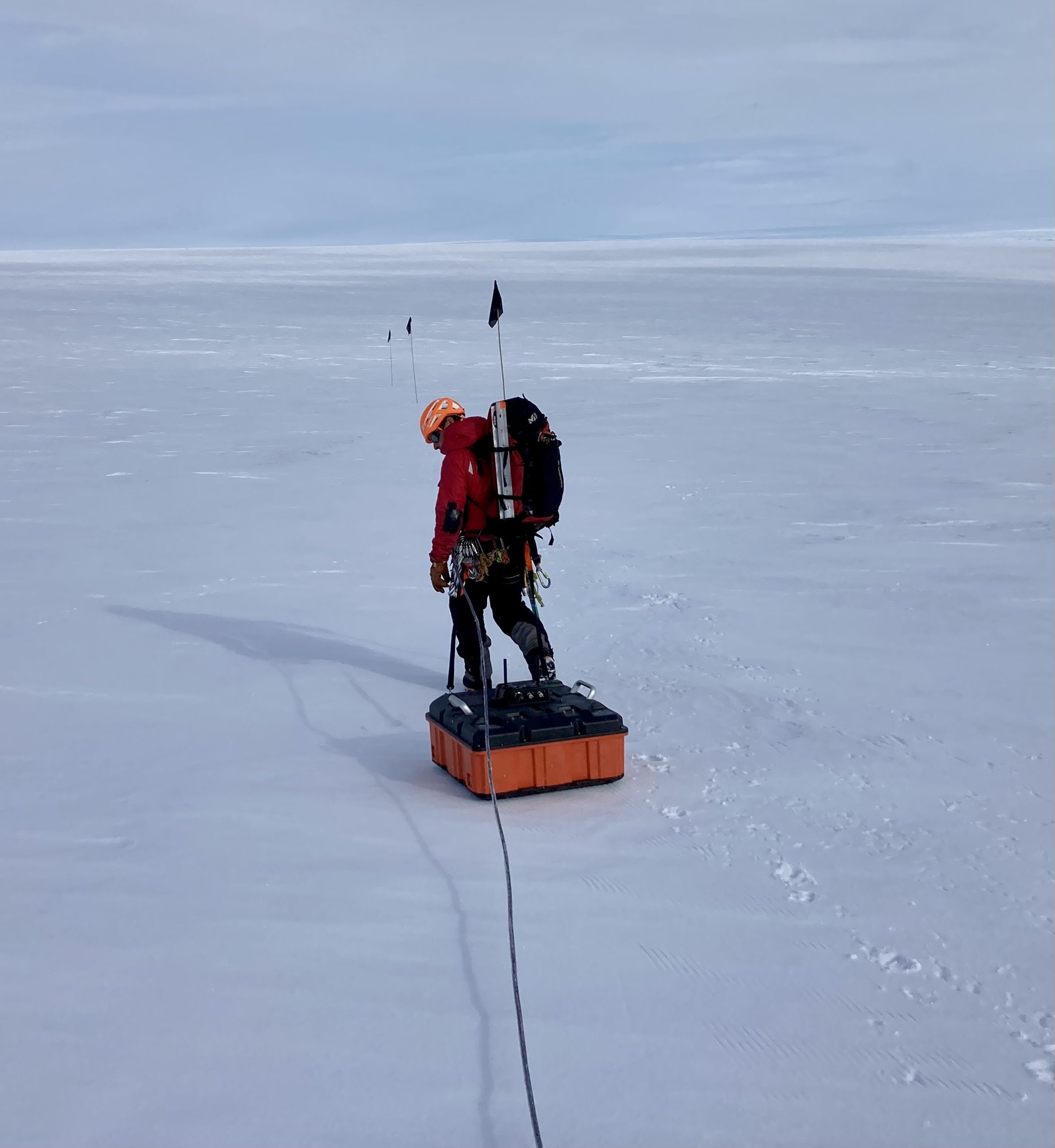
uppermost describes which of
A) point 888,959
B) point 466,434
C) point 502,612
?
point 466,434

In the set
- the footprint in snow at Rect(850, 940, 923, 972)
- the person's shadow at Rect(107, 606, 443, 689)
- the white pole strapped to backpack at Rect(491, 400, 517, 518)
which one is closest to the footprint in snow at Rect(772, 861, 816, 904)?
the footprint in snow at Rect(850, 940, 923, 972)

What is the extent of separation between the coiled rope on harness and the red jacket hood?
1.55 feet

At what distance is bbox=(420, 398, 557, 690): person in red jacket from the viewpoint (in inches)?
180

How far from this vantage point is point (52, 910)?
11.8 feet

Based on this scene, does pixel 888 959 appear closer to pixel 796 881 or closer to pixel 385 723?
pixel 796 881

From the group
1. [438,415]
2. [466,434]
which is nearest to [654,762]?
[466,434]

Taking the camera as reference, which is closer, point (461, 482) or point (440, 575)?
point (461, 482)

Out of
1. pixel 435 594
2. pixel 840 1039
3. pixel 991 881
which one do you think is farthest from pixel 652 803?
pixel 435 594

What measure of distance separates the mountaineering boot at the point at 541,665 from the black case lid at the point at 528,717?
0.28 ft

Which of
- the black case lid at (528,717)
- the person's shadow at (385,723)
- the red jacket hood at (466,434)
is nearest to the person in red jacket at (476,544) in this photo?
the red jacket hood at (466,434)

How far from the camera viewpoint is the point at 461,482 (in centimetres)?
457

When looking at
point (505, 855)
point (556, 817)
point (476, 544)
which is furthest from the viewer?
point (476, 544)

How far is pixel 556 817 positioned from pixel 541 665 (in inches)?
28.3

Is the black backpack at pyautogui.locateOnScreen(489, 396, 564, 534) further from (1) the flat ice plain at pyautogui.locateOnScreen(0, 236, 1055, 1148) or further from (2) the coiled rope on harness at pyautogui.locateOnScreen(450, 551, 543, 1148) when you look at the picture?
(1) the flat ice plain at pyautogui.locateOnScreen(0, 236, 1055, 1148)
